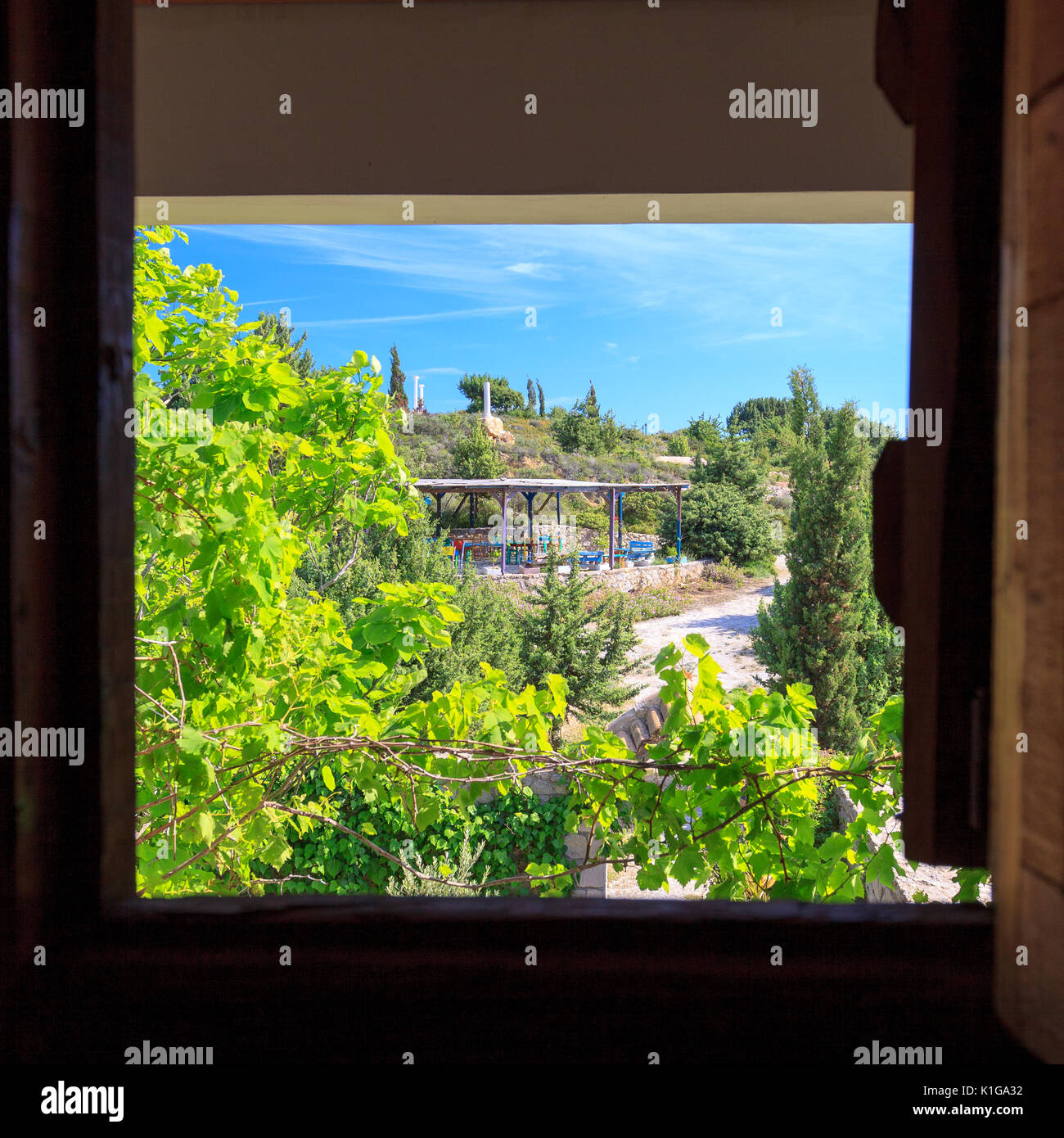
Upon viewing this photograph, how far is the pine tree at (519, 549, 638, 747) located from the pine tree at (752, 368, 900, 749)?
183cm

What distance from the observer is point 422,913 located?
43cm

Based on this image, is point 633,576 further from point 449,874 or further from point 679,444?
point 449,874

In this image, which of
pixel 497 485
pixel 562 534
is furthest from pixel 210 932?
pixel 562 534

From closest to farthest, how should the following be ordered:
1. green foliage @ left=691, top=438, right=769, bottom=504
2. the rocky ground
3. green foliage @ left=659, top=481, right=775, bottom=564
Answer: the rocky ground
green foliage @ left=659, top=481, right=775, bottom=564
green foliage @ left=691, top=438, right=769, bottom=504

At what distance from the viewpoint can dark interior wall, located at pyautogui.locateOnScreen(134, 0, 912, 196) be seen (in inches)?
56.7

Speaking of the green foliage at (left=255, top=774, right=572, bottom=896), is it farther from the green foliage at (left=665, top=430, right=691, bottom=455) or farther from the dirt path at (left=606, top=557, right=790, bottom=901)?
the green foliage at (left=665, top=430, right=691, bottom=455)

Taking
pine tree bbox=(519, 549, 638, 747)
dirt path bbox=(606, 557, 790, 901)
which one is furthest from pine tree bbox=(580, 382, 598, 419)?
pine tree bbox=(519, 549, 638, 747)

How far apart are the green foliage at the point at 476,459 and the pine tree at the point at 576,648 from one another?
20.3 ft

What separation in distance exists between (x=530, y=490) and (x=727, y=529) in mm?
4603

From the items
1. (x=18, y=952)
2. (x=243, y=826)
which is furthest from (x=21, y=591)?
(x=243, y=826)

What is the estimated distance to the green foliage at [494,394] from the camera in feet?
69.9
